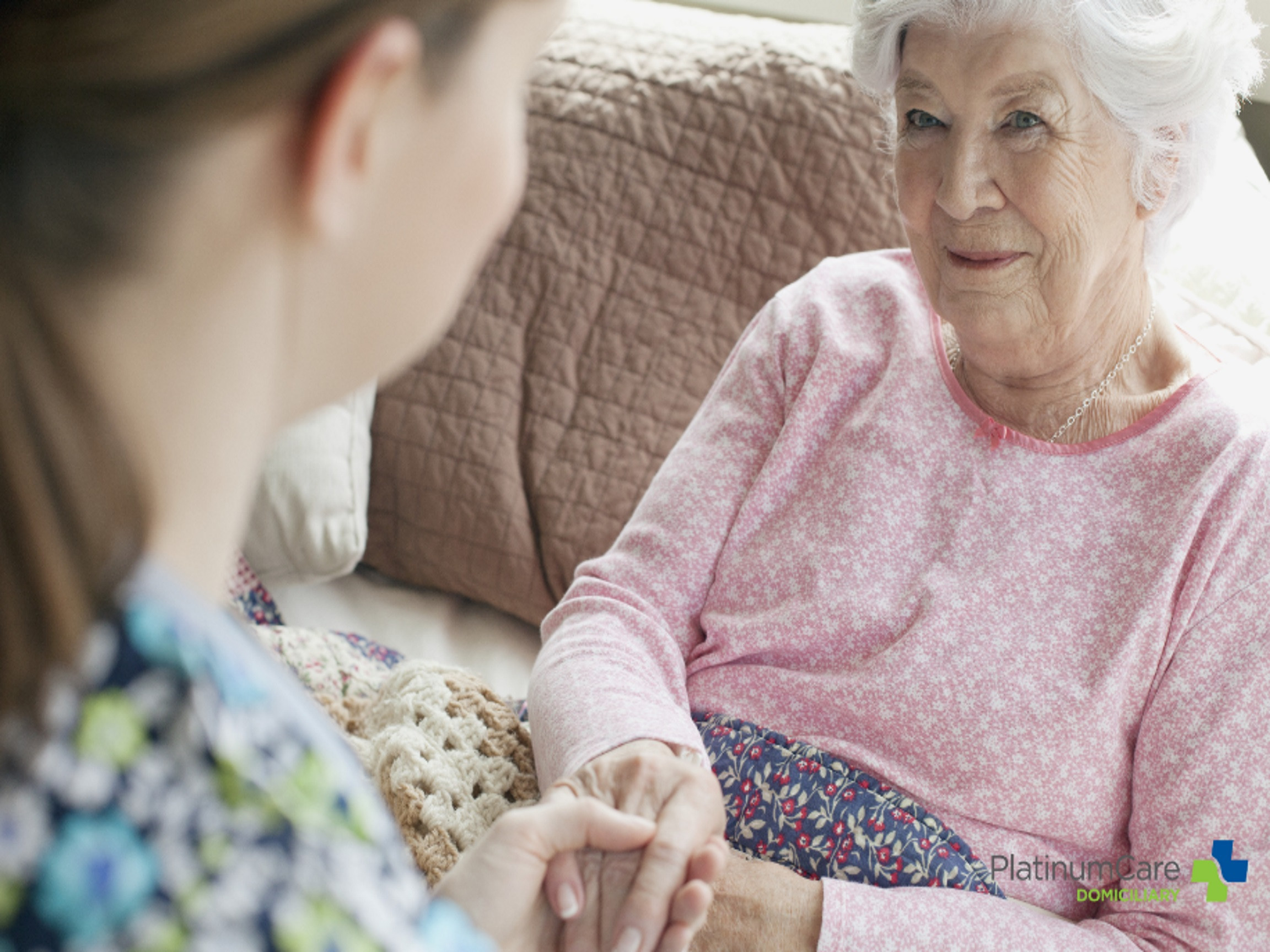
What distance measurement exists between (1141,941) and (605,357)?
1110mm

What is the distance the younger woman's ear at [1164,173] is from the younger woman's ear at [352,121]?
3.26 ft

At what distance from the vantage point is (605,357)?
187cm

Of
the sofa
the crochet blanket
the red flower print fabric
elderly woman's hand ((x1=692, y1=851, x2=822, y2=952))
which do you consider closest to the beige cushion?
the sofa

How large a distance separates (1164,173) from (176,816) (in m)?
1.16

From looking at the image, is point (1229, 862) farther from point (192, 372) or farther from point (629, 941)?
point (192, 372)

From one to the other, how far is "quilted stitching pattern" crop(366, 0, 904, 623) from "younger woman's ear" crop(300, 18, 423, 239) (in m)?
1.29

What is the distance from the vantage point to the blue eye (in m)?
1.30

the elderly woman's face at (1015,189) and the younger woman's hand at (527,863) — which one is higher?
the elderly woman's face at (1015,189)

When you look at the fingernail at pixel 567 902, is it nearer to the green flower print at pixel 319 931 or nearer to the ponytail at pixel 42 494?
the green flower print at pixel 319 931

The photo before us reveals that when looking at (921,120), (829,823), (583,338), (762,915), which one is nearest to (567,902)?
(762,915)

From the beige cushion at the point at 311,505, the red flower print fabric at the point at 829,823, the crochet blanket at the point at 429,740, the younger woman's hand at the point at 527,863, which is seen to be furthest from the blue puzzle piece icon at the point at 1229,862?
the beige cushion at the point at 311,505

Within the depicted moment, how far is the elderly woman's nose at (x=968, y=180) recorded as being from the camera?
124 cm

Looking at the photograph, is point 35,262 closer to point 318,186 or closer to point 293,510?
point 318,186

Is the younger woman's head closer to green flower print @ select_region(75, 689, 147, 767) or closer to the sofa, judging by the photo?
green flower print @ select_region(75, 689, 147, 767)
